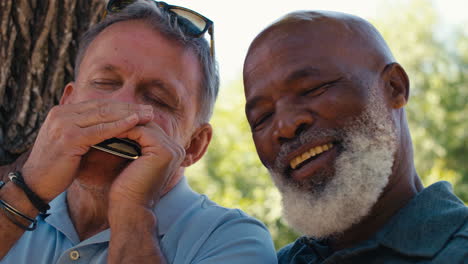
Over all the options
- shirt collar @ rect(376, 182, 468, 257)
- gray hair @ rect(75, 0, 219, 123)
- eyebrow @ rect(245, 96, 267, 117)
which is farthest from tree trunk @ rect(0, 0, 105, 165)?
shirt collar @ rect(376, 182, 468, 257)

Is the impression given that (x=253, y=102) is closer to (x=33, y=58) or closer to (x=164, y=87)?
(x=164, y=87)

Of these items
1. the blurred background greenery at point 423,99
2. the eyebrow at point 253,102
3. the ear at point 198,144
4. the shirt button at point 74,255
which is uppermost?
the eyebrow at point 253,102

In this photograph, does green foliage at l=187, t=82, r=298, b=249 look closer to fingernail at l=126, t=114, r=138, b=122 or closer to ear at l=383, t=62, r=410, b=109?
ear at l=383, t=62, r=410, b=109

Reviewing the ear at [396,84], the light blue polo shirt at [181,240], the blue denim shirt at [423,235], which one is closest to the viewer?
the blue denim shirt at [423,235]

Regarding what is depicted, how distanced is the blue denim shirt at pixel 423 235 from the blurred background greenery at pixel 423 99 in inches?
613

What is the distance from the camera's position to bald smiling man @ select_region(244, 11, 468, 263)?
210 cm

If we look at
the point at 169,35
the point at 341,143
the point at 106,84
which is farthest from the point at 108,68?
the point at 341,143

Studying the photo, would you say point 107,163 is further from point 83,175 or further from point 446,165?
point 446,165

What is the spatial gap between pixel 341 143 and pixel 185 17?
1163 mm

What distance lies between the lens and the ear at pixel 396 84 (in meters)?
2.39

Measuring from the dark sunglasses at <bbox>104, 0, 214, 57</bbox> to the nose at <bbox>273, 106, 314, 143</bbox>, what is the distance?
77 centimetres

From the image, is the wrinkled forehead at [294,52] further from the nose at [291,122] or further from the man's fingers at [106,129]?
the man's fingers at [106,129]

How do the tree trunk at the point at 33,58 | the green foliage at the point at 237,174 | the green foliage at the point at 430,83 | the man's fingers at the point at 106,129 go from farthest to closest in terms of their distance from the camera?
1. the green foliage at the point at 430,83
2. the green foliage at the point at 237,174
3. the tree trunk at the point at 33,58
4. the man's fingers at the point at 106,129

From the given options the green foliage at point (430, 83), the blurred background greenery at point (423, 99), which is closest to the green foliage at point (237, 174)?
the blurred background greenery at point (423, 99)
